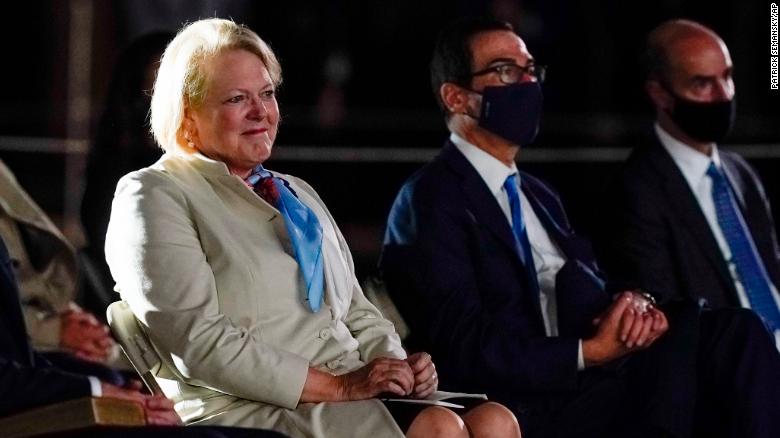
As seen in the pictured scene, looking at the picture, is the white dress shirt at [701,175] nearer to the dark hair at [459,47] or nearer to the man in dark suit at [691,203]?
the man in dark suit at [691,203]

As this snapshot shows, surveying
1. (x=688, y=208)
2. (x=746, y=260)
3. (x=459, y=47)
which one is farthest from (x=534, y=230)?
(x=746, y=260)

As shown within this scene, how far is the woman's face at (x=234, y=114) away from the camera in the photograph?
3736mm

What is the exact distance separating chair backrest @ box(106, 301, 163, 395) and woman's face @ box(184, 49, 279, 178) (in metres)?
0.45

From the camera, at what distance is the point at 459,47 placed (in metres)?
4.73

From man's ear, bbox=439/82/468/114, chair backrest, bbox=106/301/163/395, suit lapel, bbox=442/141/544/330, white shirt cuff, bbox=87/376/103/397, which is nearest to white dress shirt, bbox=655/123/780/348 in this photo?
man's ear, bbox=439/82/468/114

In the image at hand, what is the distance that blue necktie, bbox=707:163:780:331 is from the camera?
5.09m

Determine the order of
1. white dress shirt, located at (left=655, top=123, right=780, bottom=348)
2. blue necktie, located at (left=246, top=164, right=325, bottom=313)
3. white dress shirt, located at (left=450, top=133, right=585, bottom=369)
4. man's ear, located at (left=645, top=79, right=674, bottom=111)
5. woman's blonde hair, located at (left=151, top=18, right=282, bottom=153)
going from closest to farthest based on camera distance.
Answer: blue necktie, located at (left=246, top=164, right=325, bottom=313) < woman's blonde hair, located at (left=151, top=18, right=282, bottom=153) < white dress shirt, located at (left=450, top=133, right=585, bottom=369) < white dress shirt, located at (left=655, top=123, right=780, bottom=348) < man's ear, located at (left=645, top=79, right=674, bottom=111)

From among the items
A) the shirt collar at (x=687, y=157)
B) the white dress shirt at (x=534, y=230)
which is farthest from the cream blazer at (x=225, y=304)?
the shirt collar at (x=687, y=157)

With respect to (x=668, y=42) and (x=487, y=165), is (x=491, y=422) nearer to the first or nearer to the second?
(x=487, y=165)

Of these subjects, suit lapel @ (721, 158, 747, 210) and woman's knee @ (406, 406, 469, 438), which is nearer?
woman's knee @ (406, 406, 469, 438)

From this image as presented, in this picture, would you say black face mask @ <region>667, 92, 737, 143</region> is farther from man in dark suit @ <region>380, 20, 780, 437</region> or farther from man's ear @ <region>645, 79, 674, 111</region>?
man in dark suit @ <region>380, 20, 780, 437</region>

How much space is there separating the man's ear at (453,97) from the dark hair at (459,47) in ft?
0.05

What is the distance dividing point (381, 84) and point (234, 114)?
25.6 ft

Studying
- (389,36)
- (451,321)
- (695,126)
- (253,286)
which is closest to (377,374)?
(253,286)
